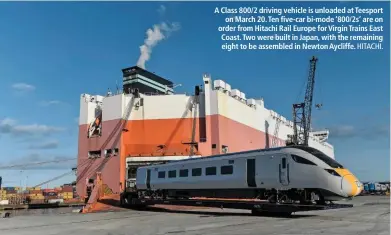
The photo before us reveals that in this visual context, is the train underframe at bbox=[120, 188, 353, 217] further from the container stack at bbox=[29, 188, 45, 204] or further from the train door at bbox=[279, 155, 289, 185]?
the container stack at bbox=[29, 188, 45, 204]

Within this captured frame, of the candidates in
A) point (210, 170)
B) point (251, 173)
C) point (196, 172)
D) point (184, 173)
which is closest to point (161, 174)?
point (184, 173)

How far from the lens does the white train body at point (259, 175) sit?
68.2 ft

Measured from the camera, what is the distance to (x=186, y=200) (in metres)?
28.5

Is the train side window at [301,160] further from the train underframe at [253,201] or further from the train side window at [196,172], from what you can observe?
the train side window at [196,172]

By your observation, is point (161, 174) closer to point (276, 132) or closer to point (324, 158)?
point (324, 158)

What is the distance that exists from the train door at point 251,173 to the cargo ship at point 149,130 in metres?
32.1

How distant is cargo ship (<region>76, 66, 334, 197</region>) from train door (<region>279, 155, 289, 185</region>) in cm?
3444

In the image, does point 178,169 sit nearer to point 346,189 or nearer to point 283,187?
point 283,187

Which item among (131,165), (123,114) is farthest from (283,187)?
(123,114)

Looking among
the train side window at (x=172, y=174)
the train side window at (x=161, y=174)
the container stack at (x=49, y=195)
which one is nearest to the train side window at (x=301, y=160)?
the train side window at (x=172, y=174)

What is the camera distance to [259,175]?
930 inches

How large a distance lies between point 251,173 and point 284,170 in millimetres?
2656

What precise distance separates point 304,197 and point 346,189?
2.29 metres

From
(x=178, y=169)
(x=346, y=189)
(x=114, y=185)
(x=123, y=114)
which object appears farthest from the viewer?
(x=123, y=114)
